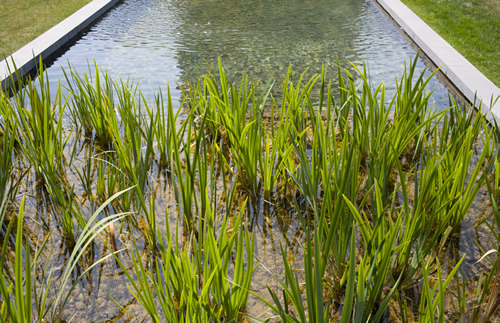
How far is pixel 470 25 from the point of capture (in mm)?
6098

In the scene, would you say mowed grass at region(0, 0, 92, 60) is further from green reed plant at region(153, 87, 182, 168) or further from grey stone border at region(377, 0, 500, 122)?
grey stone border at region(377, 0, 500, 122)

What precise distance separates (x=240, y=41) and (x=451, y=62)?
8.53ft

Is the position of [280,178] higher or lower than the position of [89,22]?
lower

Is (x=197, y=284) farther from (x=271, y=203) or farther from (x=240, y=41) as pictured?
(x=240, y=41)

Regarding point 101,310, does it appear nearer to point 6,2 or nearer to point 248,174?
point 248,174

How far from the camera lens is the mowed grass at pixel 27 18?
18.4 feet

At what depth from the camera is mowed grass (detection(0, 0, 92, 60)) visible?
561 centimetres

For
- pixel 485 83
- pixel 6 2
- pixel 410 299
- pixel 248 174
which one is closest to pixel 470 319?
pixel 410 299

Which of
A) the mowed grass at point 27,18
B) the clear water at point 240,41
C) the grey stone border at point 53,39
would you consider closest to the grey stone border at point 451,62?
the clear water at point 240,41

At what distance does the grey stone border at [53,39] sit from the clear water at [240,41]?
5.7 inches

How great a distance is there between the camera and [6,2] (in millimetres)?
7676

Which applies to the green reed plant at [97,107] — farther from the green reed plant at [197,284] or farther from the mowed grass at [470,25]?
the mowed grass at [470,25]

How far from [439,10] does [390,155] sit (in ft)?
19.1

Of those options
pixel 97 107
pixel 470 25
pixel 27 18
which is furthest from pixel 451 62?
pixel 27 18
